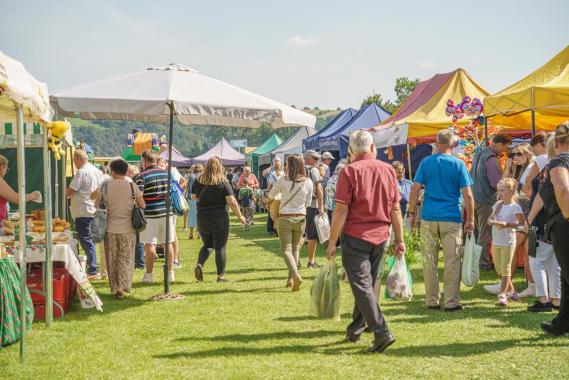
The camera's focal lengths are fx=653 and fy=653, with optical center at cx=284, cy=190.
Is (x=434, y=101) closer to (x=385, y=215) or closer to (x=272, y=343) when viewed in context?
(x=385, y=215)

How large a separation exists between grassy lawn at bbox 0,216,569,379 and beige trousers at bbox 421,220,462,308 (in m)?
0.25

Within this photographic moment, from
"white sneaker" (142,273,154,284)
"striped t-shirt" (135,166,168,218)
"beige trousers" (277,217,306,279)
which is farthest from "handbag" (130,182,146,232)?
"beige trousers" (277,217,306,279)

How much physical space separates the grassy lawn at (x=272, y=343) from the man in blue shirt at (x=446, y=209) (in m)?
0.43

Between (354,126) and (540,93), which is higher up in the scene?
(354,126)

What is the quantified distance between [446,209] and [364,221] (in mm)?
1859

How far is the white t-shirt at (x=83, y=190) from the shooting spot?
9.70 meters

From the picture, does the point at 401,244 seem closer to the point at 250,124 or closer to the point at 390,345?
the point at 390,345

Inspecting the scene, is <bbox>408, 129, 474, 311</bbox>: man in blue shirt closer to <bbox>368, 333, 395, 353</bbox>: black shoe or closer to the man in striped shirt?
<bbox>368, 333, 395, 353</bbox>: black shoe

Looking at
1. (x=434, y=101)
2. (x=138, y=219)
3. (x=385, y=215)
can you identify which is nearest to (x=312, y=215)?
(x=138, y=219)

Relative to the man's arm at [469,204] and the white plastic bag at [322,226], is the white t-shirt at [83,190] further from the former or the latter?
the man's arm at [469,204]

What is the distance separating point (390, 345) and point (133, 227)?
4040 mm

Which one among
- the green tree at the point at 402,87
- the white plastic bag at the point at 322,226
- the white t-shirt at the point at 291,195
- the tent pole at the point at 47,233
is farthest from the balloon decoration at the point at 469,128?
the green tree at the point at 402,87

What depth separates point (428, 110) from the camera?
1495 cm

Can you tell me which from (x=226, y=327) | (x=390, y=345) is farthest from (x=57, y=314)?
(x=390, y=345)
